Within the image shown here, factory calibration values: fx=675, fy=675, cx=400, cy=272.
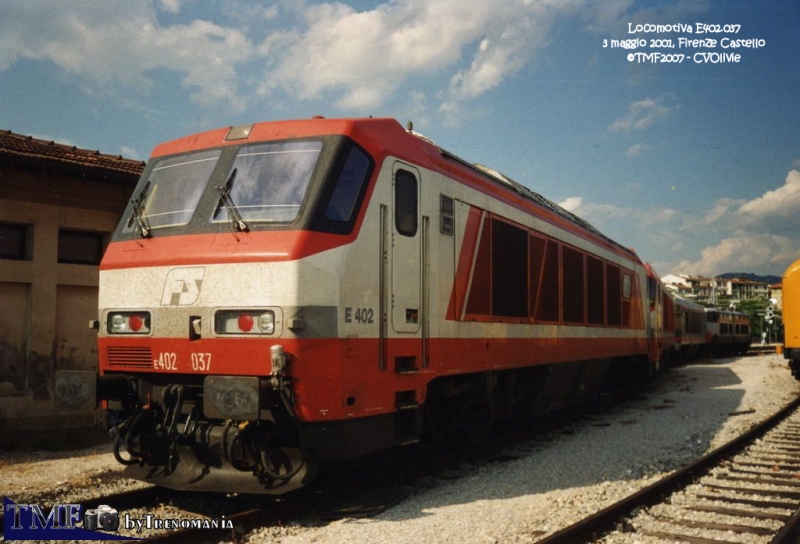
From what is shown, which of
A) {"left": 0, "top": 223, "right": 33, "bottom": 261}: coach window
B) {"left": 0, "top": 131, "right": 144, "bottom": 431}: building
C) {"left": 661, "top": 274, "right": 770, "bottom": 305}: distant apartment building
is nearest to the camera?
{"left": 0, "top": 131, "right": 144, "bottom": 431}: building

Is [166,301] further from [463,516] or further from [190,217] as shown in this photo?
[463,516]

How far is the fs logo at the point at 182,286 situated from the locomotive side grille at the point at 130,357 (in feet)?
1.65

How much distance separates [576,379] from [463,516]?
6.13 m

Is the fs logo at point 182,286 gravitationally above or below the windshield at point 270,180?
below

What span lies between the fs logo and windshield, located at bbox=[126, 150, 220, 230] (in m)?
0.59

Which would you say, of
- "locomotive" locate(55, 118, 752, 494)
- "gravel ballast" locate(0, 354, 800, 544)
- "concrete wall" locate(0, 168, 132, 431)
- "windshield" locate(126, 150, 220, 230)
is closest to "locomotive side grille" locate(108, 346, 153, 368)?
"locomotive" locate(55, 118, 752, 494)

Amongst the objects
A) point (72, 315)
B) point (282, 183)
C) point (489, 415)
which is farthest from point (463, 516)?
point (72, 315)

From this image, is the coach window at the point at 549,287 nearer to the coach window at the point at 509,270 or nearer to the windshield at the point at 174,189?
the coach window at the point at 509,270

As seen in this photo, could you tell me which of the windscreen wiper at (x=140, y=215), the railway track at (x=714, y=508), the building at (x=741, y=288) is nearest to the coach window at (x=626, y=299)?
the railway track at (x=714, y=508)

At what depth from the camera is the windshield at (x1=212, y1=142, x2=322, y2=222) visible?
5.71 metres

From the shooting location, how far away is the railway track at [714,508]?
5316 millimetres

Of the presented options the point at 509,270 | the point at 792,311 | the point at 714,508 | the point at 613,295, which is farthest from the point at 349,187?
the point at 792,311

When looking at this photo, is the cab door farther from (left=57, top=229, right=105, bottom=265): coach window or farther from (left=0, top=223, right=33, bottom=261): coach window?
(left=57, top=229, right=105, bottom=265): coach window

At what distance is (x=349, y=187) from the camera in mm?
5836
